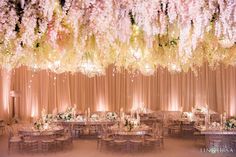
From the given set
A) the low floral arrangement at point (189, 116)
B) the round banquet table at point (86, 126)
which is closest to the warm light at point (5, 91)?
the round banquet table at point (86, 126)

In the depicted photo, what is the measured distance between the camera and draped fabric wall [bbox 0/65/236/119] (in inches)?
579

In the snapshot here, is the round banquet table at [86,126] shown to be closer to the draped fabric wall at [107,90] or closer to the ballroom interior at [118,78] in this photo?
the ballroom interior at [118,78]

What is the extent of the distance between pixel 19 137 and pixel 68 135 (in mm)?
1371

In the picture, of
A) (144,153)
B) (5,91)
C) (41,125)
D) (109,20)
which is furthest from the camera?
(5,91)

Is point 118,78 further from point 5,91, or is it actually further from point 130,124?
point 130,124

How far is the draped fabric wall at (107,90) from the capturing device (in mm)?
14719

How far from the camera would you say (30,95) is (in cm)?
1524

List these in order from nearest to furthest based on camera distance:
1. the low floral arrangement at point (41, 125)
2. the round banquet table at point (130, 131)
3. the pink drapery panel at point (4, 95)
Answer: the round banquet table at point (130, 131), the low floral arrangement at point (41, 125), the pink drapery panel at point (4, 95)

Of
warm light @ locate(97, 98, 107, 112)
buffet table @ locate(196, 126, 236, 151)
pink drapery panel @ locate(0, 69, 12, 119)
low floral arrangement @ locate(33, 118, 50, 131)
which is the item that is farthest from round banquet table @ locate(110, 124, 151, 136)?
pink drapery panel @ locate(0, 69, 12, 119)

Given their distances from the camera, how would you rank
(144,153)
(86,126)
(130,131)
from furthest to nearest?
(86,126), (130,131), (144,153)

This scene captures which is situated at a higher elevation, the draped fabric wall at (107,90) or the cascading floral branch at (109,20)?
the cascading floral branch at (109,20)

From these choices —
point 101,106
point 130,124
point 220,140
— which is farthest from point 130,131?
point 101,106

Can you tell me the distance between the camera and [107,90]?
1541 centimetres

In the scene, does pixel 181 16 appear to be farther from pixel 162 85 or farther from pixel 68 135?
pixel 162 85
